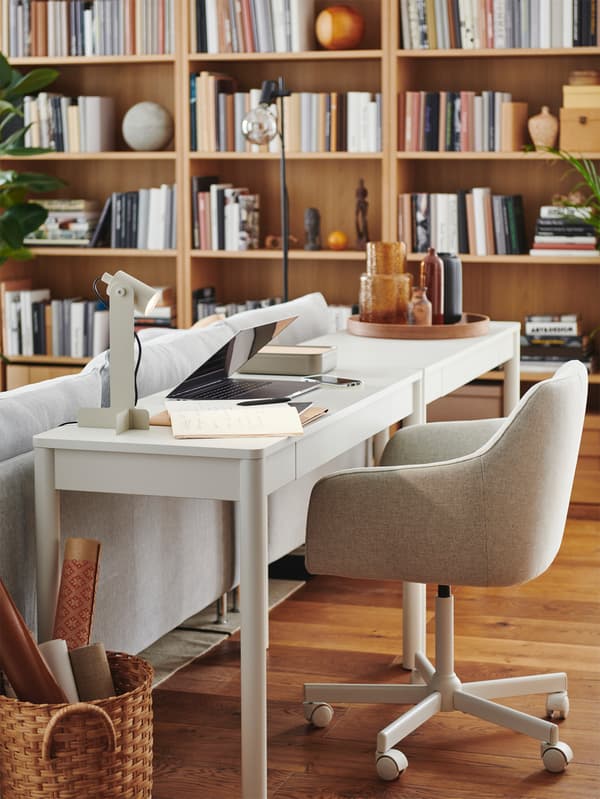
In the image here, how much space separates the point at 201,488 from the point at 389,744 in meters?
0.76

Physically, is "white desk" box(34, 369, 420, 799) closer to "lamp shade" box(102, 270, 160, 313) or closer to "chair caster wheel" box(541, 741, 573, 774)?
"lamp shade" box(102, 270, 160, 313)

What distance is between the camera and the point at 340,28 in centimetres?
523

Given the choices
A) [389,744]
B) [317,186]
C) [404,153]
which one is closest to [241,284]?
[317,186]

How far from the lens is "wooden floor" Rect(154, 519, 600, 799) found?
262cm

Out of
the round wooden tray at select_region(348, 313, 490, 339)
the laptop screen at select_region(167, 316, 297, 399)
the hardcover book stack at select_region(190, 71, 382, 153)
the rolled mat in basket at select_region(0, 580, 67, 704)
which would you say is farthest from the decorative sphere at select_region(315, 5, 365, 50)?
the rolled mat in basket at select_region(0, 580, 67, 704)

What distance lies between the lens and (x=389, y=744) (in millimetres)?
2648

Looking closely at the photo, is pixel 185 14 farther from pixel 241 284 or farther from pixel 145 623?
pixel 145 623

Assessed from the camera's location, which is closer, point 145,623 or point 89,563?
point 89,563

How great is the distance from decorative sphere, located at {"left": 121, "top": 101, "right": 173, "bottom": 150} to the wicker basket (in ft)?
12.3

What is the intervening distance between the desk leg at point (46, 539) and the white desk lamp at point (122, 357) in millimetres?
123

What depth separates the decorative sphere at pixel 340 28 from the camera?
523cm

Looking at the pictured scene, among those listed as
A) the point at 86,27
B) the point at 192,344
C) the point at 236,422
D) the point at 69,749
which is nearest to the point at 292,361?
the point at 192,344

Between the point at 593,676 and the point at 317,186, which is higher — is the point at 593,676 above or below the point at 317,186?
below

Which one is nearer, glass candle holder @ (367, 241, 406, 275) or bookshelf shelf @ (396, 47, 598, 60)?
glass candle holder @ (367, 241, 406, 275)
